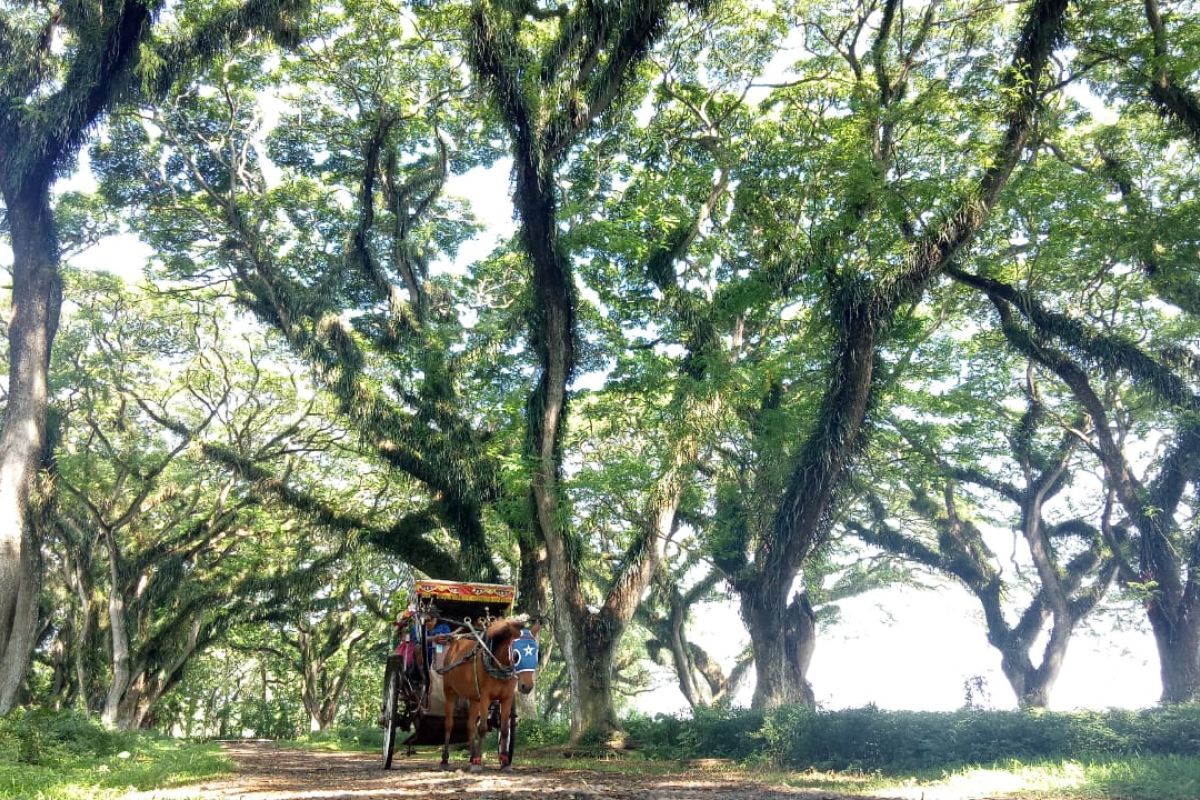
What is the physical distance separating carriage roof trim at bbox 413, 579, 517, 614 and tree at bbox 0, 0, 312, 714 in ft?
26.7

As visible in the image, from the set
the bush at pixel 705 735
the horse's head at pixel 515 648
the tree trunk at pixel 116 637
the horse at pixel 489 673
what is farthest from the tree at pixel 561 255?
the tree trunk at pixel 116 637

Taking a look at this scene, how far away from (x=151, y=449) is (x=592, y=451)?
1201cm

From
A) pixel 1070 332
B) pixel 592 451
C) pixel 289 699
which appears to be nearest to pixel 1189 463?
pixel 1070 332

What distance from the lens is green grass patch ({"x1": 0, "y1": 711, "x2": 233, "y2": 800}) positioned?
752cm

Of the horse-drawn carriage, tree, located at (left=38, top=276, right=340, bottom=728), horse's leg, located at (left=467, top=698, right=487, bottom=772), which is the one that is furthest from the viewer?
tree, located at (left=38, top=276, right=340, bottom=728)

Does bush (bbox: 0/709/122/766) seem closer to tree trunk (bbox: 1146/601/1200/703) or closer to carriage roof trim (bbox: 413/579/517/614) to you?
carriage roof trim (bbox: 413/579/517/614)

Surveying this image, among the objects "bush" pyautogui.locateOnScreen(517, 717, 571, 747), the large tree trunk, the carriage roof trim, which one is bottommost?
"bush" pyautogui.locateOnScreen(517, 717, 571, 747)

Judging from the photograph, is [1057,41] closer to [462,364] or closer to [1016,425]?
[1016,425]

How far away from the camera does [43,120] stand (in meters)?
15.2

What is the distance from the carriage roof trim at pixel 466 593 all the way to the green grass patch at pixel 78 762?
323 centimetres

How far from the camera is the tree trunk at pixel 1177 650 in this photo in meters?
15.9

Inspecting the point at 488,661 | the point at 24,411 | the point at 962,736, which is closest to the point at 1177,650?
the point at 962,736

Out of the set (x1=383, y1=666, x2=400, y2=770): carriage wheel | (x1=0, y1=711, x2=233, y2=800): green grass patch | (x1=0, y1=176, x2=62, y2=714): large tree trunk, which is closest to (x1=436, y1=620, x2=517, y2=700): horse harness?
(x1=383, y1=666, x2=400, y2=770): carriage wheel

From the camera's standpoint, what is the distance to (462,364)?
1914 cm
